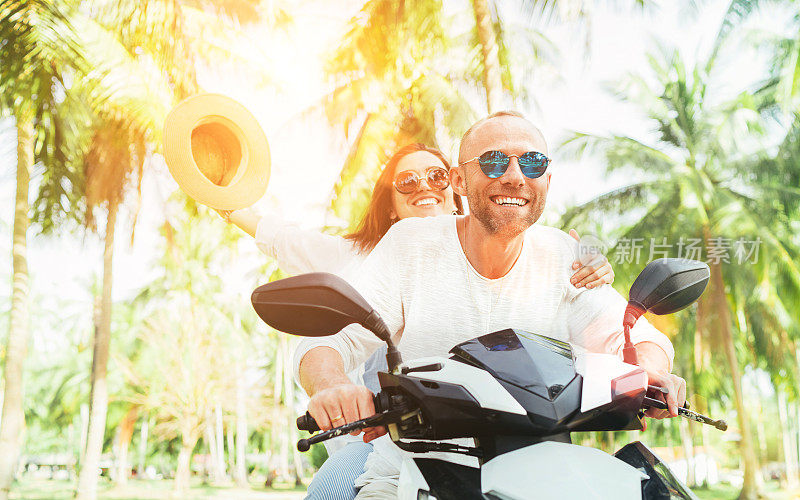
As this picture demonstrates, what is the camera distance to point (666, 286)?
1448 millimetres

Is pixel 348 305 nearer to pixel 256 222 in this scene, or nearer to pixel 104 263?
pixel 256 222

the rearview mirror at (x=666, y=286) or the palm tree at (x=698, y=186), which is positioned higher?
the palm tree at (x=698, y=186)

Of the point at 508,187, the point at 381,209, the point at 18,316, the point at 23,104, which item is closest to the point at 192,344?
the point at 18,316

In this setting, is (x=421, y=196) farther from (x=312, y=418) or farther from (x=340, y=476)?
(x=312, y=418)

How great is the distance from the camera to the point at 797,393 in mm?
22312

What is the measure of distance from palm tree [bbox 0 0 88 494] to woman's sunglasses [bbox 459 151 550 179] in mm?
12471

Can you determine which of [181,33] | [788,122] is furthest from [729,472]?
[181,33]

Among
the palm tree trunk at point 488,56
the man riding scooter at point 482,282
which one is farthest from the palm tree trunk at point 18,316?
the man riding scooter at point 482,282

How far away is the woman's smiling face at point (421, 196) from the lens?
373 centimetres

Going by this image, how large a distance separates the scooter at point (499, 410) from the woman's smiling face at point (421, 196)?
8.03ft

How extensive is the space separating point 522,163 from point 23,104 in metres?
13.8

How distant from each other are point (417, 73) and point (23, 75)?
7431 mm

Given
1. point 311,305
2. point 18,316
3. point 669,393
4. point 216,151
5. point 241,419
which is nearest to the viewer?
point 311,305

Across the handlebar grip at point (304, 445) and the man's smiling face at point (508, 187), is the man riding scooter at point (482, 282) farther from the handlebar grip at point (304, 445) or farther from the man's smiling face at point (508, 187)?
the handlebar grip at point (304, 445)
